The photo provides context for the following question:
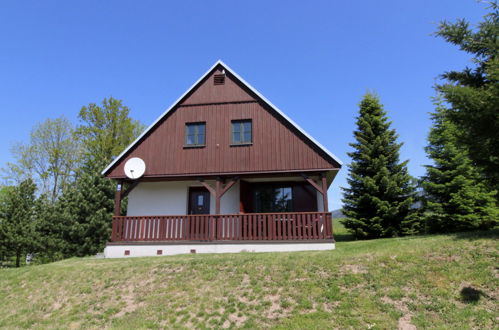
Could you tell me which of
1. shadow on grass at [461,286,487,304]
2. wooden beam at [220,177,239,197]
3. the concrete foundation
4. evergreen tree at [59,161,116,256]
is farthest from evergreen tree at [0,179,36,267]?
shadow on grass at [461,286,487,304]

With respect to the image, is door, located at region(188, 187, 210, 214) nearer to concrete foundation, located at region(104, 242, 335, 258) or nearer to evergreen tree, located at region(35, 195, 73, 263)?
concrete foundation, located at region(104, 242, 335, 258)

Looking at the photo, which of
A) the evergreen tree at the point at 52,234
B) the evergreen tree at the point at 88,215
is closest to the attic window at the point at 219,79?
the evergreen tree at the point at 88,215

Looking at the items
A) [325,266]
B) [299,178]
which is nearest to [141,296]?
[325,266]

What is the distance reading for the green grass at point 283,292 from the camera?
6461mm

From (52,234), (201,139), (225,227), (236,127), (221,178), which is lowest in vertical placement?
(52,234)

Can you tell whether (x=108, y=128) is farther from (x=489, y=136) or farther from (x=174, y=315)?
(x=489, y=136)

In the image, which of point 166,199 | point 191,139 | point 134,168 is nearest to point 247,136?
point 191,139

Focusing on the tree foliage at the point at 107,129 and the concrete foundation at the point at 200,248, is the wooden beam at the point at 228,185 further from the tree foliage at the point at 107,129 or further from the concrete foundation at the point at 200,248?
the tree foliage at the point at 107,129

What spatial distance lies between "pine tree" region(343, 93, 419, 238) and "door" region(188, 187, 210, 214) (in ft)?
21.8

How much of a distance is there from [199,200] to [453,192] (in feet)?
36.1

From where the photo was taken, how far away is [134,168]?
13.6 metres

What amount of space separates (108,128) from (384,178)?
865 inches

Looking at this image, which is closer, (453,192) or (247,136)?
(247,136)

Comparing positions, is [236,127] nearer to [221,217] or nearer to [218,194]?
[218,194]
